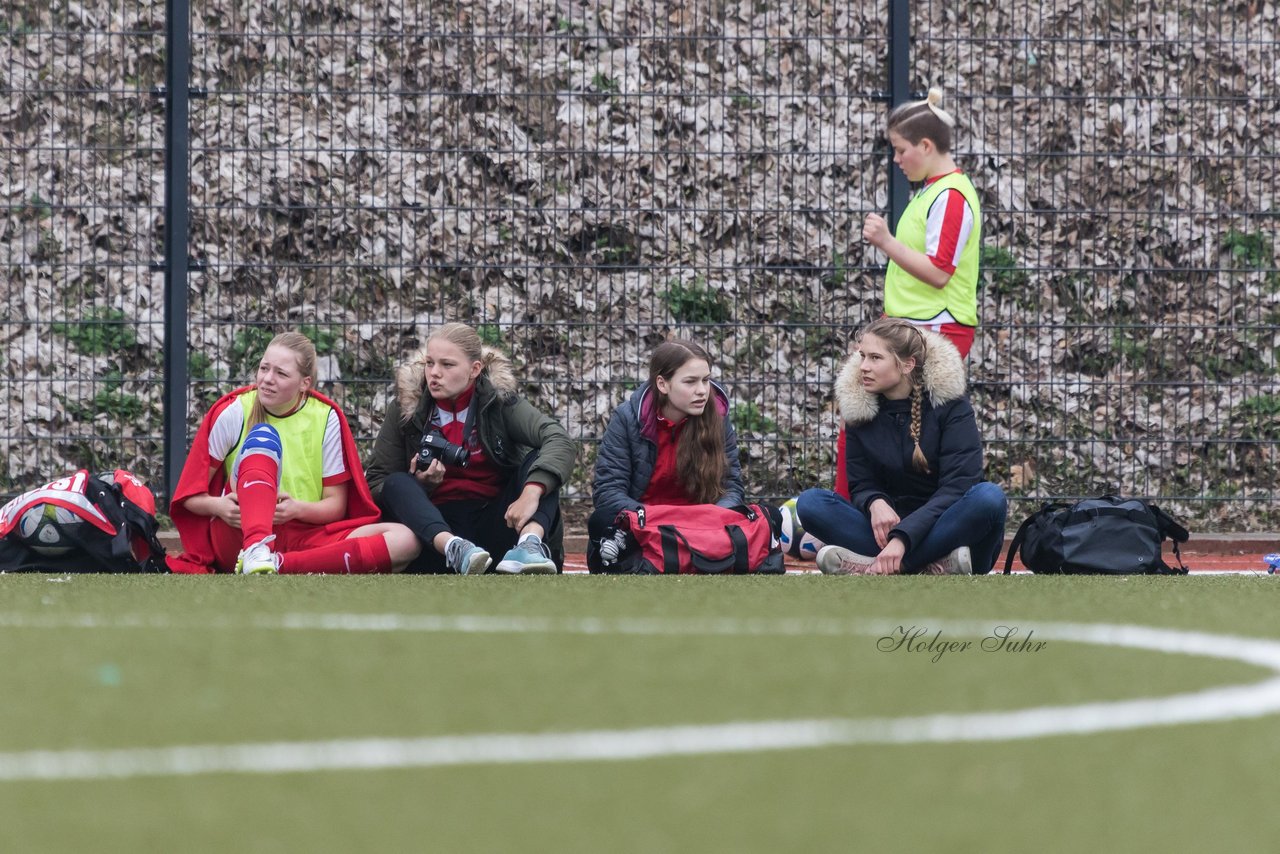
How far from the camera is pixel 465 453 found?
6.18 metres

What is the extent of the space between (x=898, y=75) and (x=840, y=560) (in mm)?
2639

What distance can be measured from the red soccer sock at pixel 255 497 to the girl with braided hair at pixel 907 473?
6.07 feet

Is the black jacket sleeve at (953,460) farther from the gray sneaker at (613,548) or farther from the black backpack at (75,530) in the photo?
the black backpack at (75,530)

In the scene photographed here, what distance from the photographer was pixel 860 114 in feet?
30.6

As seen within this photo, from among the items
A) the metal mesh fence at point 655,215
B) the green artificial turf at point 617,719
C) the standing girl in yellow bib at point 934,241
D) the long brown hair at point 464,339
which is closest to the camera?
the green artificial turf at point 617,719

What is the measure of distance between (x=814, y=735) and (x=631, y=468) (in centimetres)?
393

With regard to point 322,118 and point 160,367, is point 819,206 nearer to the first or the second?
point 322,118

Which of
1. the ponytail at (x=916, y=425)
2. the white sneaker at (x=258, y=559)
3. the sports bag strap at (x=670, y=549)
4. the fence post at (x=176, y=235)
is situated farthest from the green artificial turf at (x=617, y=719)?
the fence post at (x=176, y=235)

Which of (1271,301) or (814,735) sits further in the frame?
(1271,301)

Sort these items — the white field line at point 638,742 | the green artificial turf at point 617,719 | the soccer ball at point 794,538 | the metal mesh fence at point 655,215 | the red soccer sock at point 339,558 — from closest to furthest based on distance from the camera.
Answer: the green artificial turf at point 617,719
the white field line at point 638,742
the red soccer sock at point 339,558
the soccer ball at point 794,538
the metal mesh fence at point 655,215

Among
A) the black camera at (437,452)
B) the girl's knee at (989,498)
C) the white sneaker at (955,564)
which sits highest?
the black camera at (437,452)

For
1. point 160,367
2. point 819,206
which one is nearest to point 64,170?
point 160,367

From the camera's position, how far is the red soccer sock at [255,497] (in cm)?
571

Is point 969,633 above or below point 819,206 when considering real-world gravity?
below
